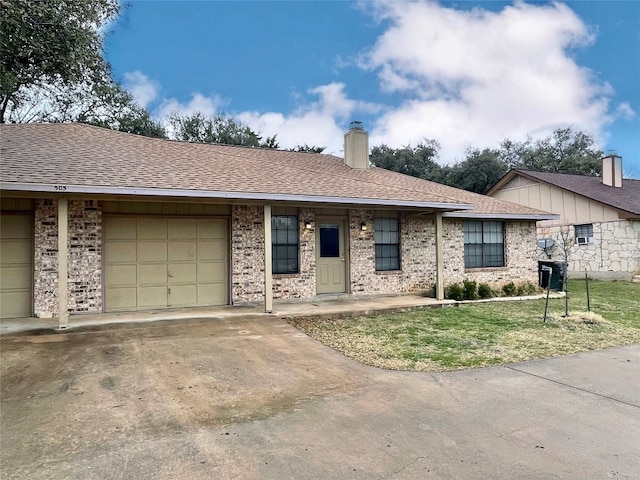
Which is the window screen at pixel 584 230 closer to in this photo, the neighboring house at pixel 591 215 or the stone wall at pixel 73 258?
the neighboring house at pixel 591 215

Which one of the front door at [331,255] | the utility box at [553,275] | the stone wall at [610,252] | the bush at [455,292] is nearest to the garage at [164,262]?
the front door at [331,255]

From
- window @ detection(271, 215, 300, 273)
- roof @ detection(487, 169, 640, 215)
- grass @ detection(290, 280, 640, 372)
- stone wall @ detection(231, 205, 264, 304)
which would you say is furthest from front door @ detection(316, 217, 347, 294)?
roof @ detection(487, 169, 640, 215)

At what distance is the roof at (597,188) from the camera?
1627 cm

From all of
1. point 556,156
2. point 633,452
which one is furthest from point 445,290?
point 556,156

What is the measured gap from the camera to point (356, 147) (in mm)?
12969

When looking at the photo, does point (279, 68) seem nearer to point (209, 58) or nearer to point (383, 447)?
point (209, 58)

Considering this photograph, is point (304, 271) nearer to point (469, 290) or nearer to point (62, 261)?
point (469, 290)

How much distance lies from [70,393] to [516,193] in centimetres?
2009

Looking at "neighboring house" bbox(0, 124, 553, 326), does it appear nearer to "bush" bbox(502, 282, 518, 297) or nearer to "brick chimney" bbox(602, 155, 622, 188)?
"bush" bbox(502, 282, 518, 297)

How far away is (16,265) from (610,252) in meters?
18.8

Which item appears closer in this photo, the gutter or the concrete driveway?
the concrete driveway

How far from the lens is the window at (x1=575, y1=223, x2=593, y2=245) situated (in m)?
16.9

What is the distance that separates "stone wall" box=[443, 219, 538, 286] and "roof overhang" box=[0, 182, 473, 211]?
1.96 m

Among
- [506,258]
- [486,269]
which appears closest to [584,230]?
[506,258]
